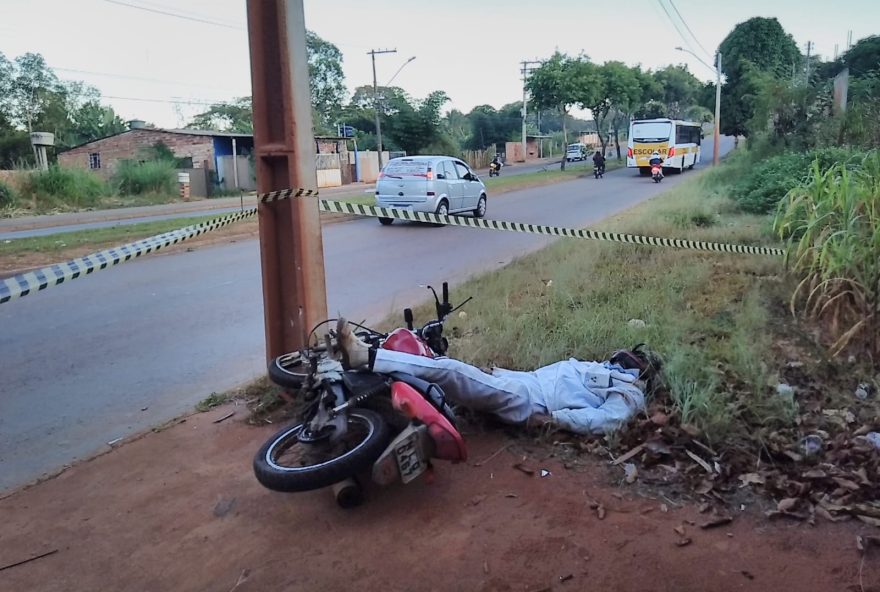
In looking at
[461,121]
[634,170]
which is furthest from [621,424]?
[461,121]

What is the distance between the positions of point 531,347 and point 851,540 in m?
2.52

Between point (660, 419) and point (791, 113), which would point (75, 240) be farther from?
point (791, 113)

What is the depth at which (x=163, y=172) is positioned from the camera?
3161 cm

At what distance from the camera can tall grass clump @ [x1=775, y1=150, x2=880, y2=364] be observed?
4.86 metres

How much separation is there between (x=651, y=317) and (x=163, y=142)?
127 feet

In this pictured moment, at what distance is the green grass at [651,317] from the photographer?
4188 millimetres

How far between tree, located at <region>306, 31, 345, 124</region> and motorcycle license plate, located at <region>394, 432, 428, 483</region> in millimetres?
56096

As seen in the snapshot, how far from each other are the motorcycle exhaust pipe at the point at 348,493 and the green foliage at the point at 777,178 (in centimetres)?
1148

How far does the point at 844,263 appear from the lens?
505 centimetres

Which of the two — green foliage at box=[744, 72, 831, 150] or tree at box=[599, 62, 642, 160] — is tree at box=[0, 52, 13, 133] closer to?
tree at box=[599, 62, 642, 160]

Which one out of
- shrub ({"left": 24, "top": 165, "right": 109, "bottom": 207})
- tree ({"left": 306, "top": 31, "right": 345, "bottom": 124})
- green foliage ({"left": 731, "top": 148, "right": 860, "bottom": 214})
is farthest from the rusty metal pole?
tree ({"left": 306, "top": 31, "right": 345, "bottom": 124})

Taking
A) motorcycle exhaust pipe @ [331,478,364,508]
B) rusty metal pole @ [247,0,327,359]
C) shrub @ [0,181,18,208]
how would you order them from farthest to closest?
1. shrub @ [0,181,18,208]
2. rusty metal pole @ [247,0,327,359]
3. motorcycle exhaust pipe @ [331,478,364,508]

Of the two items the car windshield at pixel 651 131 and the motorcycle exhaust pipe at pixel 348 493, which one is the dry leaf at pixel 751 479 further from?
the car windshield at pixel 651 131

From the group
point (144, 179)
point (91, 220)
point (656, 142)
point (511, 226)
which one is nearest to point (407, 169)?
point (511, 226)
